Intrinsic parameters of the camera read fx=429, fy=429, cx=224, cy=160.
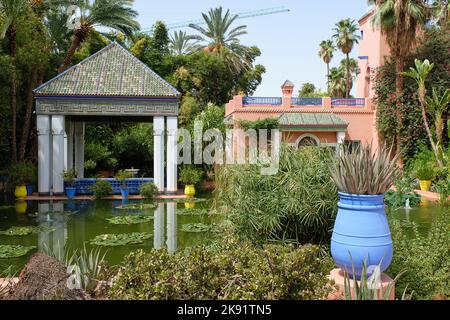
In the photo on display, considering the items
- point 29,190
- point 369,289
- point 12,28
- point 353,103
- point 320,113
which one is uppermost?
point 12,28

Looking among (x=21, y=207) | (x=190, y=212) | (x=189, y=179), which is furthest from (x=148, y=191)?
→ (x=21, y=207)

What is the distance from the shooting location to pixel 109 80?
1708 cm

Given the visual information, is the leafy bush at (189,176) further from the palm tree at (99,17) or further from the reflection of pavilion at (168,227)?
the palm tree at (99,17)

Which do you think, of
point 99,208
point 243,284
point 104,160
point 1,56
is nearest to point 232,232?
point 243,284

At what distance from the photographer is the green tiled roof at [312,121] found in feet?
70.8

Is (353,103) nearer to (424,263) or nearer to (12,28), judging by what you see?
(12,28)

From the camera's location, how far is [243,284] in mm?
4137

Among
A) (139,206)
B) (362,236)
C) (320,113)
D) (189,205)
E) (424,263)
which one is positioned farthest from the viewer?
(320,113)

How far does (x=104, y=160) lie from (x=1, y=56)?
30.5 feet

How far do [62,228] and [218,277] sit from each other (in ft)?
24.0

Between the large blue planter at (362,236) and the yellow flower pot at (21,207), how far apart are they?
11.2m

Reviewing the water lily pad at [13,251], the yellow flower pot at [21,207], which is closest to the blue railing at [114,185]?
the yellow flower pot at [21,207]

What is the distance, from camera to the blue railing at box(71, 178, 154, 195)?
55.8 ft

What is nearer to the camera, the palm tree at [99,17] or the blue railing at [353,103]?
the palm tree at [99,17]
